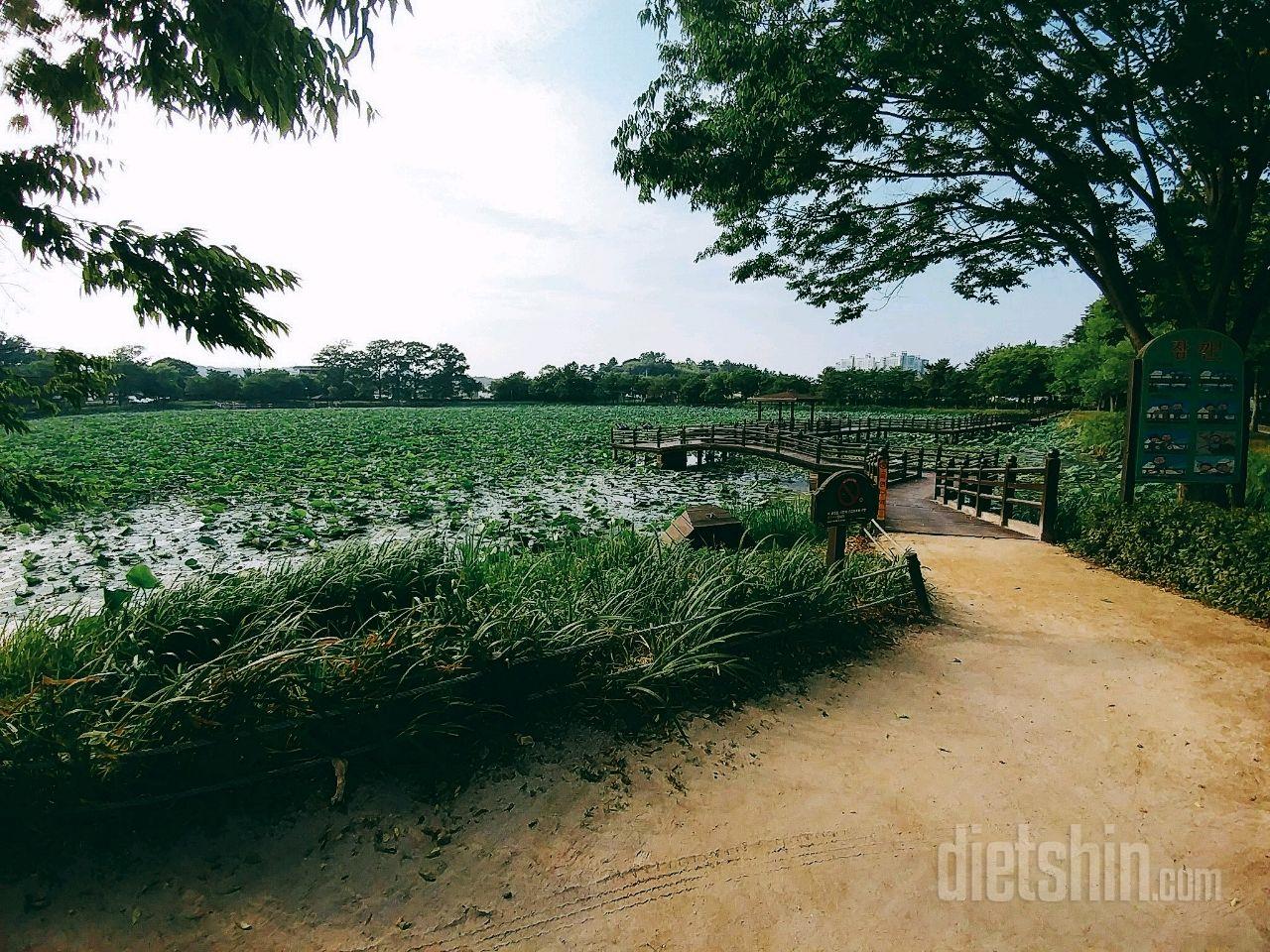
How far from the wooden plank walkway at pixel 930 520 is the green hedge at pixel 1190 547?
165 cm

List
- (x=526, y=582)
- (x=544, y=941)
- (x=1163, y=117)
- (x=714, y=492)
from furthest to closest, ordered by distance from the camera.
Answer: (x=714, y=492) < (x=1163, y=117) < (x=526, y=582) < (x=544, y=941)

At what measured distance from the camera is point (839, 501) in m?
5.60

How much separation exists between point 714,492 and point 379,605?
13.0 m

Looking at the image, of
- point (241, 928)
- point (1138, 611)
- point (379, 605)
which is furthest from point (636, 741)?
point (1138, 611)

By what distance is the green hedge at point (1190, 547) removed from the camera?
227 inches

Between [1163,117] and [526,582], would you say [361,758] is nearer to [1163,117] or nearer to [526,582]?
[526,582]

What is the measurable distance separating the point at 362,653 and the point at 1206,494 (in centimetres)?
1016

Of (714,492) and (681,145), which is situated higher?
(681,145)

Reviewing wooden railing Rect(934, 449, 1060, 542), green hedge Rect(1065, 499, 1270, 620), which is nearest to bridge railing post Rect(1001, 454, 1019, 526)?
wooden railing Rect(934, 449, 1060, 542)

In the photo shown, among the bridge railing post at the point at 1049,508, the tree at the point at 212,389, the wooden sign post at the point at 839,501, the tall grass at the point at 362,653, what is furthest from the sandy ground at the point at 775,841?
the tree at the point at 212,389

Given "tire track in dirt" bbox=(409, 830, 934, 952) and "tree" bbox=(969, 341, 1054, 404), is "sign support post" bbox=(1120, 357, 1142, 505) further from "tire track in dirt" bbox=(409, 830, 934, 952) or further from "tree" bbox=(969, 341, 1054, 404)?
"tree" bbox=(969, 341, 1054, 404)

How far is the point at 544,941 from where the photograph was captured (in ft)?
7.53

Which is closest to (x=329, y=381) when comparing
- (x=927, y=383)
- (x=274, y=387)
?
(x=274, y=387)

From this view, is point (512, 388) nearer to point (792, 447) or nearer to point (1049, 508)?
point (792, 447)
